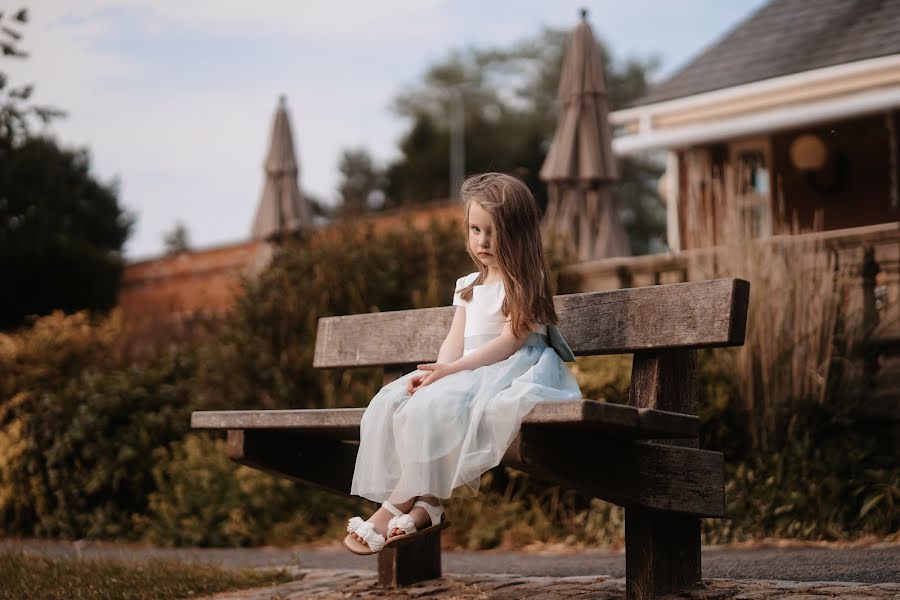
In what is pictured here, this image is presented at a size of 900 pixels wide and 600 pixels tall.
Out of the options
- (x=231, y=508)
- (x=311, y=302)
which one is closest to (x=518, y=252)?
(x=231, y=508)

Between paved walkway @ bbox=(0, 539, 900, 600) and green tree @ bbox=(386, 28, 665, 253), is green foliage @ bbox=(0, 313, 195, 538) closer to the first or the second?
paved walkway @ bbox=(0, 539, 900, 600)

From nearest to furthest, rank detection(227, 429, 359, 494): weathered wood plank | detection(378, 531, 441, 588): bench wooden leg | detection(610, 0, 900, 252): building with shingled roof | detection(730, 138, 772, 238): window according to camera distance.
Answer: detection(227, 429, 359, 494): weathered wood plank
detection(378, 531, 441, 588): bench wooden leg
detection(610, 0, 900, 252): building with shingled roof
detection(730, 138, 772, 238): window

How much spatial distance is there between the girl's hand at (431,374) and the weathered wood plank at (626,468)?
1.43 ft

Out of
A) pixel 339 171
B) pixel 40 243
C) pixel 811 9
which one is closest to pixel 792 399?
pixel 811 9

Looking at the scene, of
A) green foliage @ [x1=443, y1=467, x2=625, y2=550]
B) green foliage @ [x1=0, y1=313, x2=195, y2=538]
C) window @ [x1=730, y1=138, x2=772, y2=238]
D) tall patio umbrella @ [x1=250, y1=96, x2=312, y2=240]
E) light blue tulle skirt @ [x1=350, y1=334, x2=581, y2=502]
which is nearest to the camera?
light blue tulle skirt @ [x1=350, y1=334, x2=581, y2=502]

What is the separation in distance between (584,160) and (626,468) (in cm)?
664

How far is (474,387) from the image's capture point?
3449mm

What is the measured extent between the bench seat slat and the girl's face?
0.64m

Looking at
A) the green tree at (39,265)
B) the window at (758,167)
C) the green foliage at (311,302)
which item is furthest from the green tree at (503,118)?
the green foliage at (311,302)

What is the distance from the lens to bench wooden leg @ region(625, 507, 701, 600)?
11.6ft

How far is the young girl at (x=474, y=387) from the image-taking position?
3.30m

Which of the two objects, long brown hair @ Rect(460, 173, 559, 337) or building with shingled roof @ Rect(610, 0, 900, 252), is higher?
building with shingled roof @ Rect(610, 0, 900, 252)

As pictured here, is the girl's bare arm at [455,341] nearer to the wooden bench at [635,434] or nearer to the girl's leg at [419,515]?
the wooden bench at [635,434]

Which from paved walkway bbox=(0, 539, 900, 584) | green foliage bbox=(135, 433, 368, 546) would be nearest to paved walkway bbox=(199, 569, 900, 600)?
paved walkway bbox=(0, 539, 900, 584)
